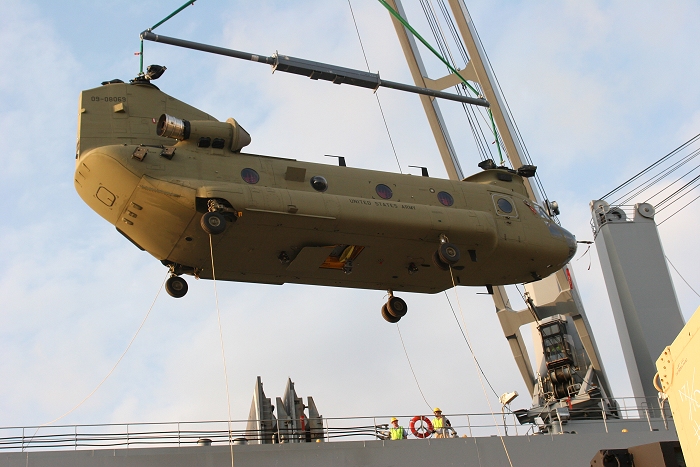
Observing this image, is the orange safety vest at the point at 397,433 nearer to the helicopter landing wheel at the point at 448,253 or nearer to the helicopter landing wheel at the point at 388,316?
the helicopter landing wheel at the point at 388,316

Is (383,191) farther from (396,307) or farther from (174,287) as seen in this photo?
(174,287)

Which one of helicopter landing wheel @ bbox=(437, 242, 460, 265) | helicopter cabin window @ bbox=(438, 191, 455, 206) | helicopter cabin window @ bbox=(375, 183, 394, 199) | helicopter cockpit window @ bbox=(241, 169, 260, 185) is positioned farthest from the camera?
helicopter cabin window @ bbox=(438, 191, 455, 206)

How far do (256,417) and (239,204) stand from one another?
5.56m

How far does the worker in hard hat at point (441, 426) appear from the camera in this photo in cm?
1975

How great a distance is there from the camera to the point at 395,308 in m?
20.4

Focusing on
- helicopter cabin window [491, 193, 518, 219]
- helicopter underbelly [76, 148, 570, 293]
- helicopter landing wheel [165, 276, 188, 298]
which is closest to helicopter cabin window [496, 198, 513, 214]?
helicopter cabin window [491, 193, 518, 219]

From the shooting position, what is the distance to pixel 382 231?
17484 millimetres

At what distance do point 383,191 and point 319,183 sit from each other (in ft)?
5.37

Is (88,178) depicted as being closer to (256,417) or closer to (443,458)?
(256,417)

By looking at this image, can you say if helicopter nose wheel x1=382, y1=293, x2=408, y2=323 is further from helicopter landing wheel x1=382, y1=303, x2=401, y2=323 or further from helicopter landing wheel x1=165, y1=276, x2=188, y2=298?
helicopter landing wheel x1=165, y1=276, x2=188, y2=298

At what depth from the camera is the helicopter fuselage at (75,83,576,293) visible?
1612cm

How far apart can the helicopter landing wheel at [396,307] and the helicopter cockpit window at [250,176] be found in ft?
17.3

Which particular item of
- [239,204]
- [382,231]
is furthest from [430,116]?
[239,204]

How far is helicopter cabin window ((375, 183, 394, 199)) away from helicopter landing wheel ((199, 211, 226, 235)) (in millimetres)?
4146
